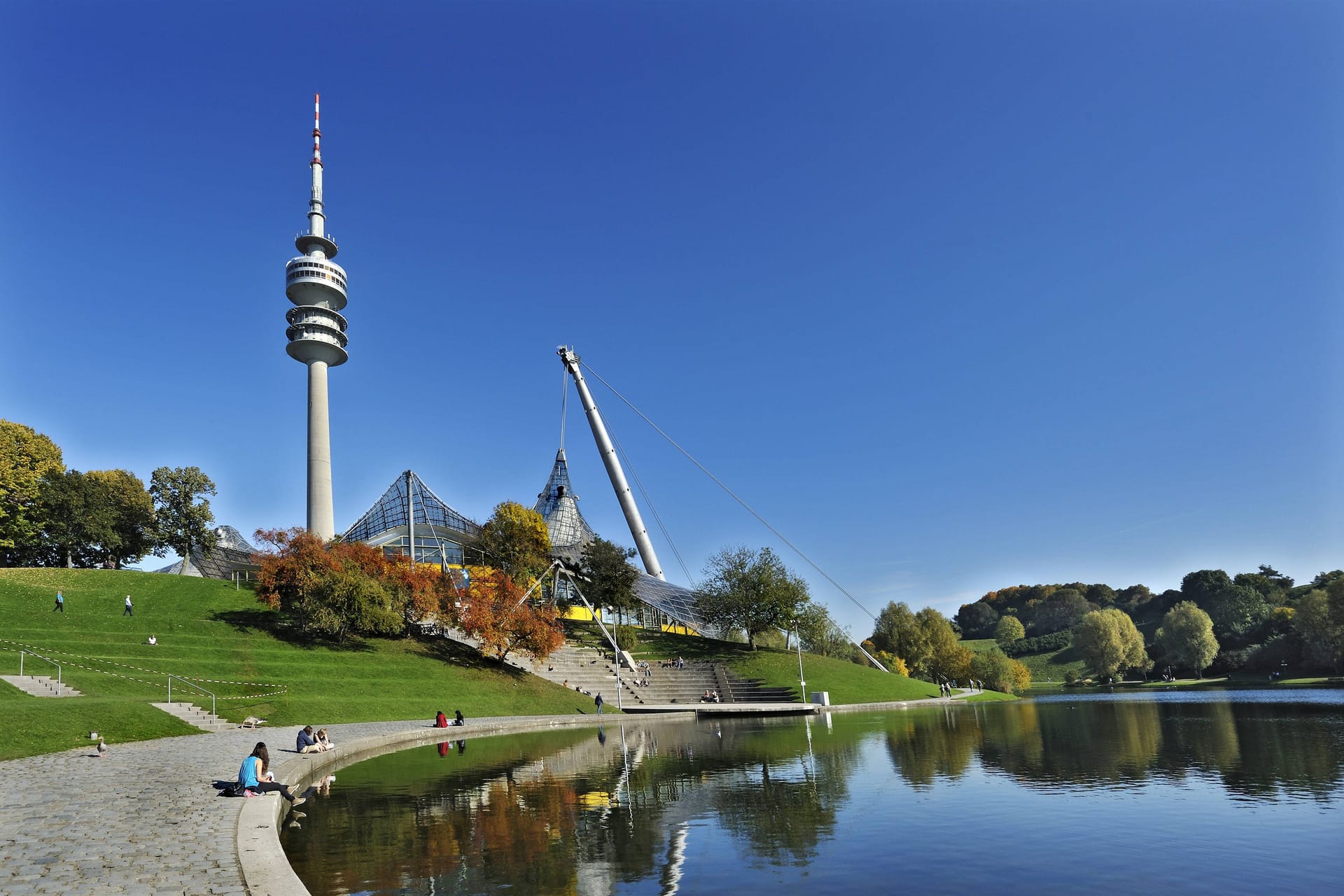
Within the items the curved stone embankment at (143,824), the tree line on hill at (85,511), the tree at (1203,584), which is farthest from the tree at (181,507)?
the tree at (1203,584)

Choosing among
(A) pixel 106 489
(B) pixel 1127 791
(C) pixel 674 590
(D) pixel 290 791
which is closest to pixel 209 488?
(A) pixel 106 489

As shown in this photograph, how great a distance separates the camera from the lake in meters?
11.5

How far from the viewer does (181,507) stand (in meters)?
67.2

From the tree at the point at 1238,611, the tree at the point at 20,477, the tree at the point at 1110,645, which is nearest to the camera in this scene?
the tree at the point at 20,477

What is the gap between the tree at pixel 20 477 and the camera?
56.6 metres

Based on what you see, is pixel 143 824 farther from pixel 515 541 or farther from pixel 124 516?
pixel 124 516

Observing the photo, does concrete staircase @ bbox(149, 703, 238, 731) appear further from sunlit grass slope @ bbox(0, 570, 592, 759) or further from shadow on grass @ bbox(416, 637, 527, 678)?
shadow on grass @ bbox(416, 637, 527, 678)

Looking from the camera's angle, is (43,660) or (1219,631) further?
(1219,631)

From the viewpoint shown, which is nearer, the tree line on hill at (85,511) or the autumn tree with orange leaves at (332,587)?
the autumn tree with orange leaves at (332,587)

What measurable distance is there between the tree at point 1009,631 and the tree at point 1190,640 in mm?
55385

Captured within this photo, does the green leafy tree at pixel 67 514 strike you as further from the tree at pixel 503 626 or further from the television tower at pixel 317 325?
the tree at pixel 503 626

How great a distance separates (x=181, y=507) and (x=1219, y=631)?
410 feet

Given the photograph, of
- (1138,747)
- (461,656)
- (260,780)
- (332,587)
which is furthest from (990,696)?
(260,780)

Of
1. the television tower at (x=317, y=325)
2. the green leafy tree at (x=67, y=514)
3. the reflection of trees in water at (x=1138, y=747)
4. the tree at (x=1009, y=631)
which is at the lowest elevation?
the tree at (x=1009, y=631)
